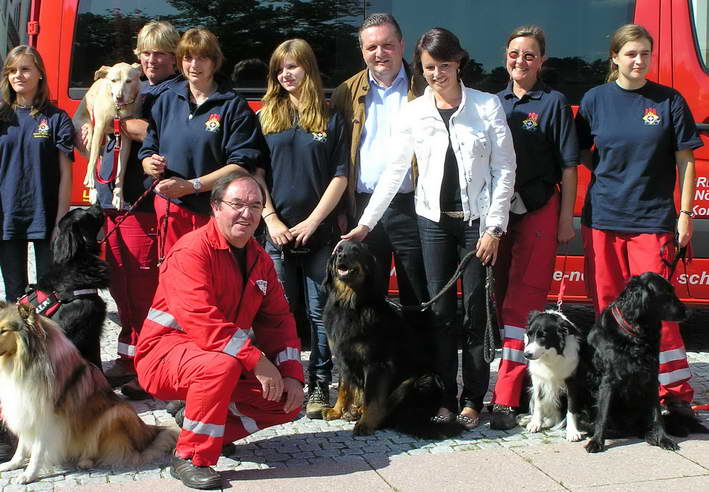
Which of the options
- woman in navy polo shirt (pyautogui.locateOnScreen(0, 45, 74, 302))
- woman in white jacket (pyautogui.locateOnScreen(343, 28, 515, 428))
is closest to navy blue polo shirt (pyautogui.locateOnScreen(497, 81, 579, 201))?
woman in white jacket (pyautogui.locateOnScreen(343, 28, 515, 428))

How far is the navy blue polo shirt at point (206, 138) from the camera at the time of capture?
4.21 metres

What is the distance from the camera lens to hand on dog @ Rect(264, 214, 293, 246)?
4160mm

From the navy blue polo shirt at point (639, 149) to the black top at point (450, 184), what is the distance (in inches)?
34.2

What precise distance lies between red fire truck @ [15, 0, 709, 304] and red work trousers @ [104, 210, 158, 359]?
1343mm

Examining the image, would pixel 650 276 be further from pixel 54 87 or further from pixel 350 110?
pixel 54 87

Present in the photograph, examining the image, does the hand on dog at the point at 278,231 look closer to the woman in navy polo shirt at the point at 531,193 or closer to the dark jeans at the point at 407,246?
the dark jeans at the point at 407,246

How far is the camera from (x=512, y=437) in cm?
398

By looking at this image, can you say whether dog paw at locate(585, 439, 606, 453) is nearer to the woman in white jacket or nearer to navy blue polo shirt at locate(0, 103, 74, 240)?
the woman in white jacket

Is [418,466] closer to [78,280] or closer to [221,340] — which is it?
[221,340]

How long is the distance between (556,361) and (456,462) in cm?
77

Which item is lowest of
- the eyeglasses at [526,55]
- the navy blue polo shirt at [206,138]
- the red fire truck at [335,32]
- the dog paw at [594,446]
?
the dog paw at [594,446]

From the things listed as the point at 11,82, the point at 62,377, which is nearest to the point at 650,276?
the point at 62,377

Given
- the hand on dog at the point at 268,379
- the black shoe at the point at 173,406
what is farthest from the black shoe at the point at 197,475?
the black shoe at the point at 173,406

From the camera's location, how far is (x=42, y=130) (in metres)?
4.48
